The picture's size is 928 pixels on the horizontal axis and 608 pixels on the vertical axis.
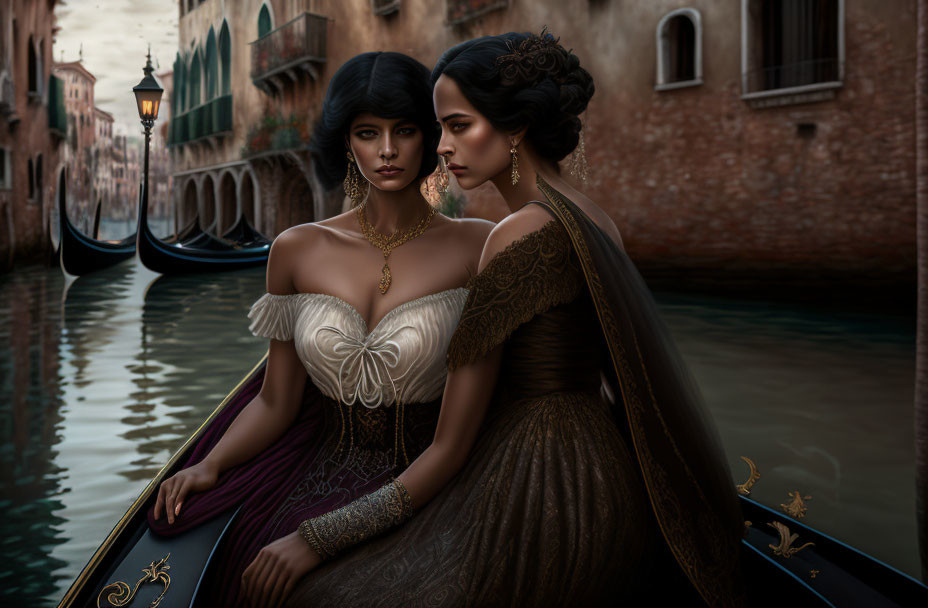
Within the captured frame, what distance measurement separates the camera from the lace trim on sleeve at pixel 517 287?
41.6 inches

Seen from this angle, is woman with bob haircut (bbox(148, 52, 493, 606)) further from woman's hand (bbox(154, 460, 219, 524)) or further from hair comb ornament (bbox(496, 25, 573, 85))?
hair comb ornament (bbox(496, 25, 573, 85))

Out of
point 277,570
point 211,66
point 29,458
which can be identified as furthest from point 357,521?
point 211,66

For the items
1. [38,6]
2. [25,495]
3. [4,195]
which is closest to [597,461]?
[25,495]

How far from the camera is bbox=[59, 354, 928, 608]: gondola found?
1158 mm

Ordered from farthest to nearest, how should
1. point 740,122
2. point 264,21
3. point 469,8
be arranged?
point 264,21, point 469,8, point 740,122

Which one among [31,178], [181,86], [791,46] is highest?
[181,86]

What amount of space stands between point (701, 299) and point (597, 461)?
25.7 ft

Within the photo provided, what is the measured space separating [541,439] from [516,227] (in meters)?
0.31

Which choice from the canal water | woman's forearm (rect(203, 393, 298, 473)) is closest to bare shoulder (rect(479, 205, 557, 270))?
woman's forearm (rect(203, 393, 298, 473))

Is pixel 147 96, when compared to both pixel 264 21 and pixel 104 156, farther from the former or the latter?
pixel 104 156

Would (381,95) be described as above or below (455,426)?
above

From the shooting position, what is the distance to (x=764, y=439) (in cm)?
375

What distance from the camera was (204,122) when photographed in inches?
701

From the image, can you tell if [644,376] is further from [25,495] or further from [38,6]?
[38,6]
